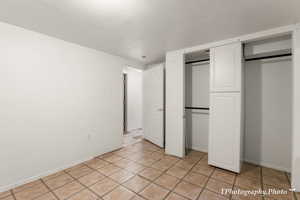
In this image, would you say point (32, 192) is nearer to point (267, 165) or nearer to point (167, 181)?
point (167, 181)

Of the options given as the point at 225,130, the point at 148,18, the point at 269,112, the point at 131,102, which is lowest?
the point at 225,130

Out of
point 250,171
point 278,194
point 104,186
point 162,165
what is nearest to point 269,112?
point 250,171

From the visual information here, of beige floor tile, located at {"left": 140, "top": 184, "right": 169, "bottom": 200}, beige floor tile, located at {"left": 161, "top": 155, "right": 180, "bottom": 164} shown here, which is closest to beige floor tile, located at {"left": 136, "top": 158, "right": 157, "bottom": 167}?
beige floor tile, located at {"left": 161, "top": 155, "right": 180, "bottom": 164}

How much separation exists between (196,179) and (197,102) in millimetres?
1730

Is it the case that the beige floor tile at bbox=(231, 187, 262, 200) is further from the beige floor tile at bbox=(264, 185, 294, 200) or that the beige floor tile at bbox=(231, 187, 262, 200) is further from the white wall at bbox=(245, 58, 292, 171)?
the white wall at bbox=(245, 58, 292, 171)

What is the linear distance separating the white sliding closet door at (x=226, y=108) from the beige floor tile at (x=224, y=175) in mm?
78

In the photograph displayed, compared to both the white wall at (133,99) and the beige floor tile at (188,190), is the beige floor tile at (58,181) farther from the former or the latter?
the white wall at (133,99)

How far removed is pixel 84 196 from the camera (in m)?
1.76

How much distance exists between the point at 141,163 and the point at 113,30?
2405 mm

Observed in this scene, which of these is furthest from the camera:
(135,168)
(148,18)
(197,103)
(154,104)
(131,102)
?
(131,102)

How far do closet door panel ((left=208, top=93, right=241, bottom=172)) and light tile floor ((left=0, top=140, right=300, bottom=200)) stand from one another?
196 millimetres

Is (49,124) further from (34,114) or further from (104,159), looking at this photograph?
(104,159)

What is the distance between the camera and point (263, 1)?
56.0 inches

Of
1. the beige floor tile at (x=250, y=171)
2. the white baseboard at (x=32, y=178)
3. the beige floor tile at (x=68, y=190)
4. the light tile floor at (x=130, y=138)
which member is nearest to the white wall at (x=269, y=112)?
the beige floor tile at (x=250, y=171)
